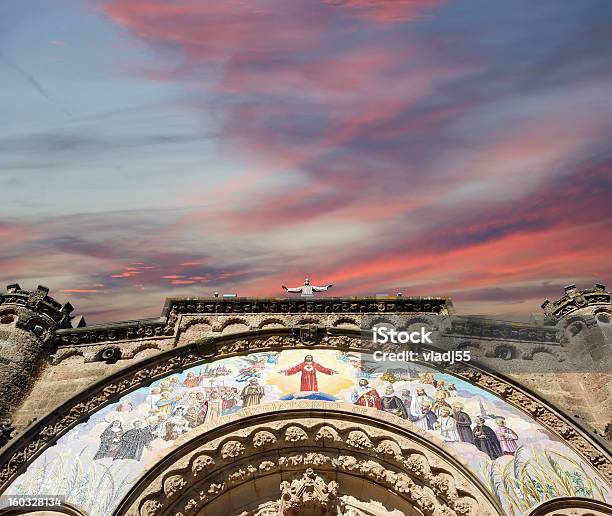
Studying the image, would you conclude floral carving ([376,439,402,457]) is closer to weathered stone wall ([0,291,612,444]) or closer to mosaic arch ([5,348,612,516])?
mosaic arch ([5,348,612,516])

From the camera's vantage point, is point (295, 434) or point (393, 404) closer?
point (295, 434)

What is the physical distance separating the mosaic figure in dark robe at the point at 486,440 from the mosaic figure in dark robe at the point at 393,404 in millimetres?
1241

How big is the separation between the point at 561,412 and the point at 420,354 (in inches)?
109

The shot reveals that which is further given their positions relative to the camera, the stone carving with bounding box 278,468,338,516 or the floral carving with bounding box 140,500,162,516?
the stone carving with bounding box 278,468,338,516

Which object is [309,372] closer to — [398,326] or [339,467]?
[339,467]

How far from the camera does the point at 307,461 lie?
418 inches

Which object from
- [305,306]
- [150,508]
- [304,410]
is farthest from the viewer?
[305,306]

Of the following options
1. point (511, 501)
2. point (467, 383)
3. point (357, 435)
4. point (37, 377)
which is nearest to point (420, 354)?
point (467, 383)

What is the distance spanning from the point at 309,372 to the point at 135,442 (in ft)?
11.3

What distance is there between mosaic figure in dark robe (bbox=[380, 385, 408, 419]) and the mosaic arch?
19 mm

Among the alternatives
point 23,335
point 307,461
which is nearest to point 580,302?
point 307,461

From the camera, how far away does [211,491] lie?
10141 mm

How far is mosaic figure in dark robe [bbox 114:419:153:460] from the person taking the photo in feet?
33.1

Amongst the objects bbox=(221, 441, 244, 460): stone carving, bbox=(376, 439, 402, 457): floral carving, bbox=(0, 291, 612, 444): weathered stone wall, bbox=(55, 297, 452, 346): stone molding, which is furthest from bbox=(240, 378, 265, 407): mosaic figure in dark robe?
bbox=(376, 439, 402, 457): floral carving
